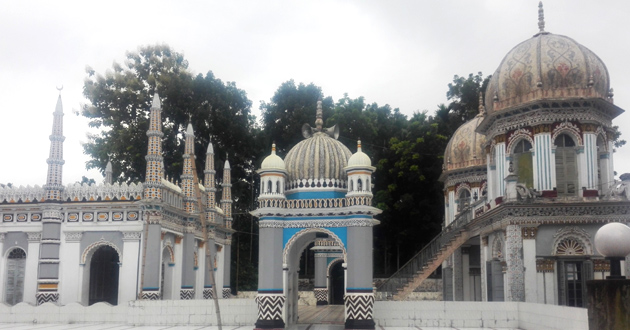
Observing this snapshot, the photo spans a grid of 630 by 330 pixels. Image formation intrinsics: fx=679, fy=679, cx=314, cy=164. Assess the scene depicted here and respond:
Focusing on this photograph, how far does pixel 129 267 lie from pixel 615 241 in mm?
19348

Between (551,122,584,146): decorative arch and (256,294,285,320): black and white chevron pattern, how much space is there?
35.0ft

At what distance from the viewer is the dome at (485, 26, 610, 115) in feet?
74.8

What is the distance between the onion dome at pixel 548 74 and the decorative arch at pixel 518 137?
0.95 metres

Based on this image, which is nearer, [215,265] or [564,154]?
[564,154]

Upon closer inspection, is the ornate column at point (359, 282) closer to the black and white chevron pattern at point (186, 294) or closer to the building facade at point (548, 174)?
the building facade at point (548, 174)

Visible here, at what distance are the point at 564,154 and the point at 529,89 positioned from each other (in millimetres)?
2492

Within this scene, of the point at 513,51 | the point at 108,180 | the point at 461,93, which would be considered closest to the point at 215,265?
the point at 108,180

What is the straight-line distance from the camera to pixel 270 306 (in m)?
19.7

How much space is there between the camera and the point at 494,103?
79.9ft

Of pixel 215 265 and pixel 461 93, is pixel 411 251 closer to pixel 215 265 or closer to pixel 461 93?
pixel 461 93

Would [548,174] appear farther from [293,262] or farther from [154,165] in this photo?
[154,165]

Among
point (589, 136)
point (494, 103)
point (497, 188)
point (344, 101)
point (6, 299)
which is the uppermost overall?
point (344, 101)

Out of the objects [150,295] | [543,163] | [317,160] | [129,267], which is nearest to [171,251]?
[129,267]

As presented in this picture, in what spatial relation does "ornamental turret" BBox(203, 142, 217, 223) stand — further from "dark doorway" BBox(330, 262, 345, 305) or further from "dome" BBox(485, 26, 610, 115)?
"dome" BBox(485, 26, 610, 115)
